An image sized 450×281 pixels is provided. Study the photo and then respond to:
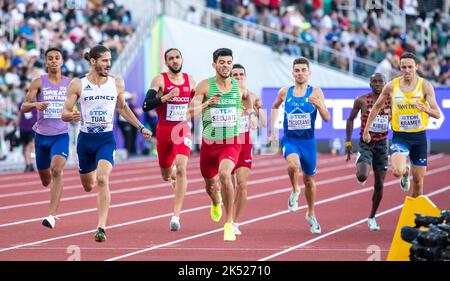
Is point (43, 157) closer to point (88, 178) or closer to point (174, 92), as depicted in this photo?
point (88, 178)

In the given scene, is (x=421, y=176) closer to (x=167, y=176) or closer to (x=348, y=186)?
(x=167, y=176)

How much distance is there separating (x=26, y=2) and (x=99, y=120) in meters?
17.7

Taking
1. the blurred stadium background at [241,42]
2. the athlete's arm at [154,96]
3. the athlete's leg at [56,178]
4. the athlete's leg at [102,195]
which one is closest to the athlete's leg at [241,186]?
the athlete's arm at [154,96]

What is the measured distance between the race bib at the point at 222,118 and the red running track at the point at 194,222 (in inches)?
51.2

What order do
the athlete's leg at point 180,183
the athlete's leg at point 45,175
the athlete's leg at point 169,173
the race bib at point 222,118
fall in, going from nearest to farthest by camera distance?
1. the race bib at point 222,118
2. the athlete's leg at point 180,183
3. the athlete's leg at point 45,175
4. the athlete's leg at point 169,173

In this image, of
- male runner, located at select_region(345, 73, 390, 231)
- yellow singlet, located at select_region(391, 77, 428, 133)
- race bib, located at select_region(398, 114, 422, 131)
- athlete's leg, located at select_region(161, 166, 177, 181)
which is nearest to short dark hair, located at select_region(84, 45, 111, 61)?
athlete's leg, located at select_region(161, 166, 177, 181)

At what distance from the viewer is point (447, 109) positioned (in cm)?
2884

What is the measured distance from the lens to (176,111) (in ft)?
49.6

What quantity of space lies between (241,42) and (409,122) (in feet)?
65.9

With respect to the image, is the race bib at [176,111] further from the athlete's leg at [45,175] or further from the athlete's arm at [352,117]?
the athlete's arm at [352,117]

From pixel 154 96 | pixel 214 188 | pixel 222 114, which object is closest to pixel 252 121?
pixel 222 114

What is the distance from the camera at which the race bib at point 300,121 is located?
14602 millimetres
